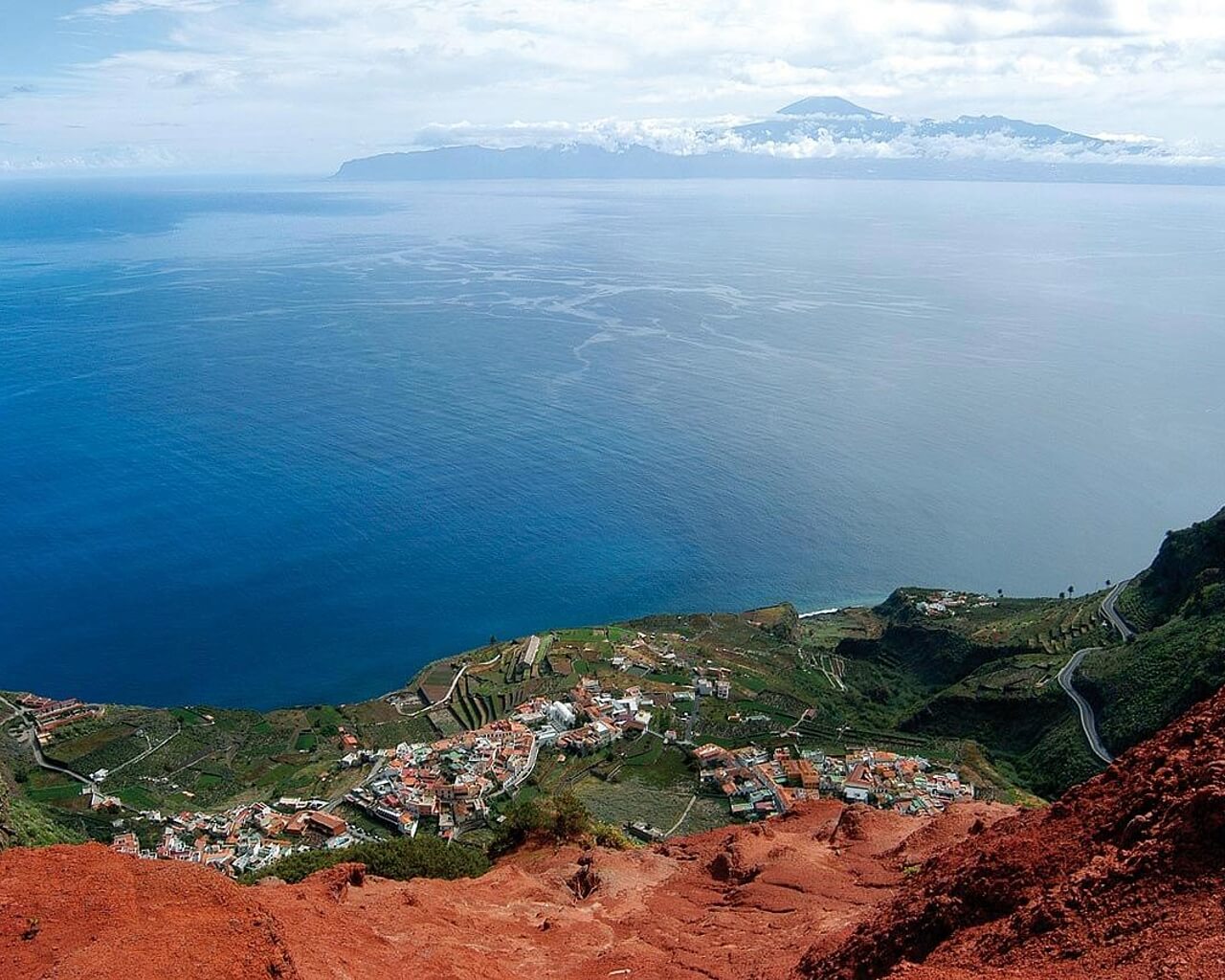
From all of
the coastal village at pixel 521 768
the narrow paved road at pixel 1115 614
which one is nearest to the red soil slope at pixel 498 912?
the coastal village at pixel 521 768

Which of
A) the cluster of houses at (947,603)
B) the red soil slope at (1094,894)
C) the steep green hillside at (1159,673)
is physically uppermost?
the red soil slope at (1094,894)

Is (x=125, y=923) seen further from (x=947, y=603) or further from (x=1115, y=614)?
(x=947, y=603)

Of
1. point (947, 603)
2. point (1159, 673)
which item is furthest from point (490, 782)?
point (947, 603)

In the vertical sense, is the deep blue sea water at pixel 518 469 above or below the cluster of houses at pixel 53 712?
above

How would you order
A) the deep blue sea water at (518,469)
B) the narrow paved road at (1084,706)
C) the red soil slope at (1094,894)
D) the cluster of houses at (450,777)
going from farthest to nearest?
the deep blue sea water at (518,469) < the cluster of houses at (450,777) < the narrow paved road at (1084,706) < the red soil slope at (1094,894)

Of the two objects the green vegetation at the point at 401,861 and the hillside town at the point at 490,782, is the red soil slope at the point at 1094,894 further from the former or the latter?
the hillside town at the point at 490,782

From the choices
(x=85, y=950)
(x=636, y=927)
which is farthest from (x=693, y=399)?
(x=85, y=950)
